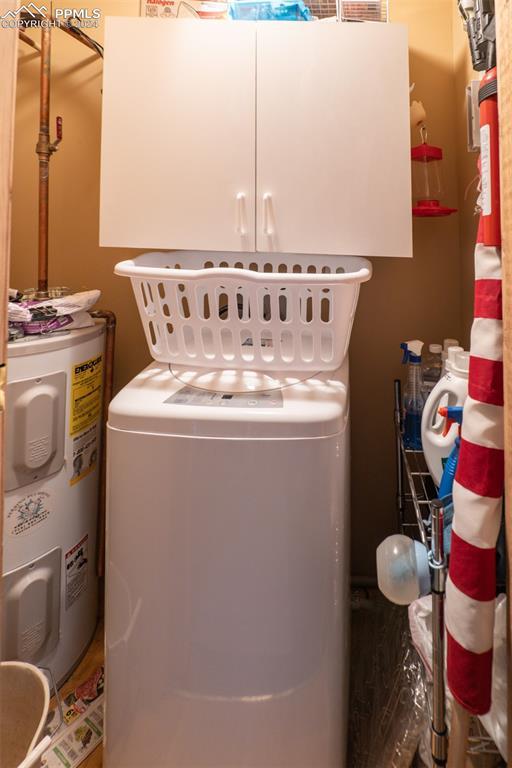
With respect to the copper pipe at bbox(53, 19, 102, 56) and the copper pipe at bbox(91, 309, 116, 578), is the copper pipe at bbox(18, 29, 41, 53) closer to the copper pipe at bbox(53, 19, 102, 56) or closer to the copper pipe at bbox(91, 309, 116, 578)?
the copper pipe at bbox(53, 19, 102, 56)

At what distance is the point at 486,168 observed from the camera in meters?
0.67

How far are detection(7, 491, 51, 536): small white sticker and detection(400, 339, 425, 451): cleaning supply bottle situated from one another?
0.99m

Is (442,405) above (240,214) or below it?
below

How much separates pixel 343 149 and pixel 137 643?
1.30m

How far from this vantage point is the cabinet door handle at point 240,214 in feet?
4.25

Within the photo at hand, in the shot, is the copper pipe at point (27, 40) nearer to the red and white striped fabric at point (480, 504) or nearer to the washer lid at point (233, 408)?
the washer lid at point (233, 408)

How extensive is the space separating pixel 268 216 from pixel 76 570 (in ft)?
3.84

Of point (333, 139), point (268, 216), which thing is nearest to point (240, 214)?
point (268, 216)

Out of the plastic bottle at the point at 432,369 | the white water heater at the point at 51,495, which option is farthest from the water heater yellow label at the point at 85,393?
the plastic bottle at the point at 432,369

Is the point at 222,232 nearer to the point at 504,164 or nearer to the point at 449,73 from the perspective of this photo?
the point at 504,164

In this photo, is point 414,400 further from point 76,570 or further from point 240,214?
point 76,570

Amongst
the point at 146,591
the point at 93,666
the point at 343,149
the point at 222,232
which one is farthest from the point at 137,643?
the point at 343,149

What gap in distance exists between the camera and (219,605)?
0.93 metres

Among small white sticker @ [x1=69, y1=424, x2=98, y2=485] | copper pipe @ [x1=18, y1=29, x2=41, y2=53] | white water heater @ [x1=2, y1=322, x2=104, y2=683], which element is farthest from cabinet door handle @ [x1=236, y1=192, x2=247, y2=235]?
copper pipe @ [x1=18, y1=29, x2=41, y2=53]
